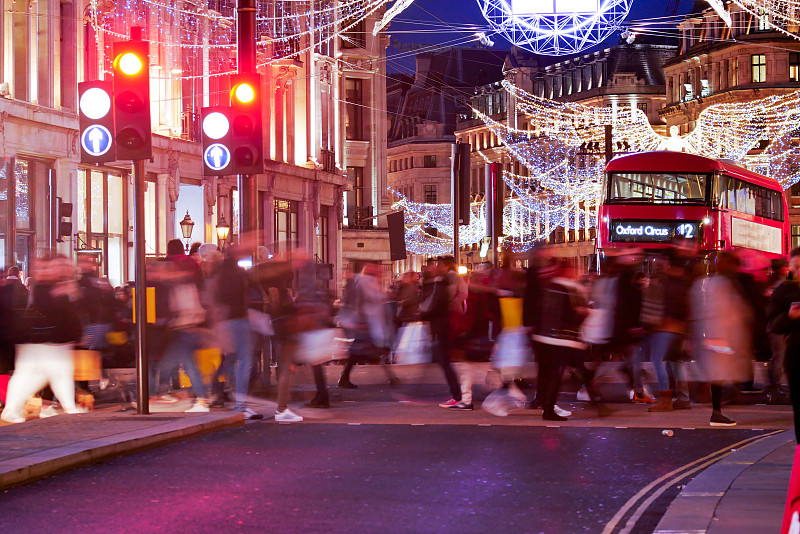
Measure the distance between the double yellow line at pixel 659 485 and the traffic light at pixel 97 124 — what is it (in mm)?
5483

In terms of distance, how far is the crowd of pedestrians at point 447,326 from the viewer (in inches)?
489

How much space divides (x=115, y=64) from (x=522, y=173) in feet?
318

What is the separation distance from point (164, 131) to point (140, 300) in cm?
2086

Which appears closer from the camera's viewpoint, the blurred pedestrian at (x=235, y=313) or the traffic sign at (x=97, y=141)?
the traffic sign at (x=97, y=141)

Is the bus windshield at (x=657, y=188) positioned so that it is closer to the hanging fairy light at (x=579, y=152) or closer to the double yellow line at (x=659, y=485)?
the double yellow line at (x=659, y=485)

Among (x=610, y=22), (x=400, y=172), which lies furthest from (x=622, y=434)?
(x=400, y=172)

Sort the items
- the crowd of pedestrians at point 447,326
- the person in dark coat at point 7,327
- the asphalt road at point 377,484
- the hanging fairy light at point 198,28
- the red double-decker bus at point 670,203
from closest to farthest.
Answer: the asphalt road at point 377,484 → the crowd of pedestrians at point 447,326 → the person in dark coat at point 7,327 → the red double-decker bus at point 670,203 → the hanging fairy light at point 198,28

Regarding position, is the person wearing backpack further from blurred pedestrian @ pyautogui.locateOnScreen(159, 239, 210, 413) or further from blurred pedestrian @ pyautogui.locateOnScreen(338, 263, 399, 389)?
blurred pedestrian @ pyautogui.locateOnScreen(159, 239, 210, 413)

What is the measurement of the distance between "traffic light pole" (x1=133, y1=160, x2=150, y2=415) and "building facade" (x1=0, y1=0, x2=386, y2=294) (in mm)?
4135

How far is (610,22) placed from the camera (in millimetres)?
18062

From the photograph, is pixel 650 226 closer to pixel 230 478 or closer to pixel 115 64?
pixel 115 64

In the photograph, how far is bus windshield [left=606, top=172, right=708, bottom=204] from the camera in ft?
86.8

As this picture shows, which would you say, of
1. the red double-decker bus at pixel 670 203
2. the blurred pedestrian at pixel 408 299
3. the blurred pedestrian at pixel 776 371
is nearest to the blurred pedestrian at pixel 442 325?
the blurred pedestrian at pixel 776 371

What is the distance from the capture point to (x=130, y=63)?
460 inches
